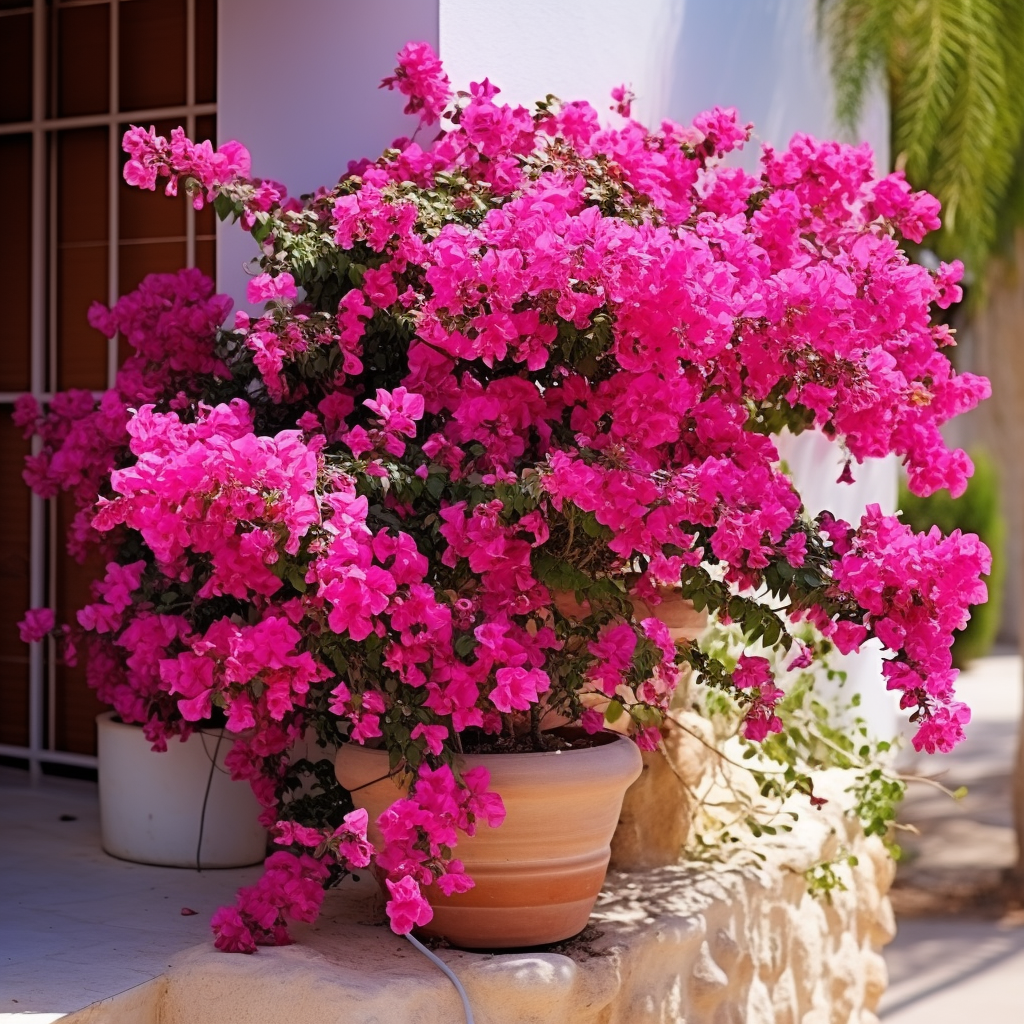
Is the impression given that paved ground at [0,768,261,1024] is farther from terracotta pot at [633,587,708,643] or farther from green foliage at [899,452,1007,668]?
green foliage at [899,452,1007,668]

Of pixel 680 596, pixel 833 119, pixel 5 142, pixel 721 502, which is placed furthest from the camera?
pixel 833 119

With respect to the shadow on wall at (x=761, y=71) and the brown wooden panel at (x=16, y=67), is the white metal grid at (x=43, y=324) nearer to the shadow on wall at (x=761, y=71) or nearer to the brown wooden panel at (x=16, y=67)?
the brown wooden panel at (x=16, y=67)

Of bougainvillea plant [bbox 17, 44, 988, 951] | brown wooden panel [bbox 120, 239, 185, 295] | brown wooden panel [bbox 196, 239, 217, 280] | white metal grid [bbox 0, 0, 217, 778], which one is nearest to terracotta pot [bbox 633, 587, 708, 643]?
bougainvillea plant [bbox 17, 44, 988, 951]

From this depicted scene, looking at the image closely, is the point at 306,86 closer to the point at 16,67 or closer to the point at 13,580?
the point at 16,67

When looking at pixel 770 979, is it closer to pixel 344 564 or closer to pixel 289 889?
pixel 289 889

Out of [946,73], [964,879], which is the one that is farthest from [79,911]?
[964,879]

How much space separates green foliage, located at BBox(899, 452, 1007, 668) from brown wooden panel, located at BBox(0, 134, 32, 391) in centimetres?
1187

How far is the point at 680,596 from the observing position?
3.52 m

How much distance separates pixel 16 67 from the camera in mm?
4773

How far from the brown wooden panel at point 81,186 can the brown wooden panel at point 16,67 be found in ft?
0.58

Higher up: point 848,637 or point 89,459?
point 89,459

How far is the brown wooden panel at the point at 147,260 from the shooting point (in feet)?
14.7

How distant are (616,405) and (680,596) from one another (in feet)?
2.37

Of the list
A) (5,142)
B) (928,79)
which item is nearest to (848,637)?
(928,79)
